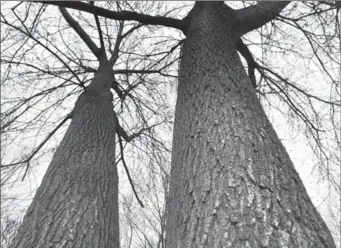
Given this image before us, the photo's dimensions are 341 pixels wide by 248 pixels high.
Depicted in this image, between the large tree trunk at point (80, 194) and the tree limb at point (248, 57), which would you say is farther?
the tree limb at point (248, 57)

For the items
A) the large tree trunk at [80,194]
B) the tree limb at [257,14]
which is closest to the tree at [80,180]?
the large tree trunk at [80,194]

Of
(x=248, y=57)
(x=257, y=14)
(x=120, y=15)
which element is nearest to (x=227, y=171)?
(x=120, y=15)

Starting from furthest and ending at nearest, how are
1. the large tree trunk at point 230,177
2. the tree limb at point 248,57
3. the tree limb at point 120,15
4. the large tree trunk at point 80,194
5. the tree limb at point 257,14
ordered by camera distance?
1. the tree limb at point 248,57
2. the tree limb at point 257,14
3. the tree limb at point 120,15
4. the large tree trunk at point 80,194
5. the large tree trunk at point 230,177

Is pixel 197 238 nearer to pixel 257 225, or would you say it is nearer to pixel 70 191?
pixel 257 225

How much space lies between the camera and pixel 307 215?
117 centimetres

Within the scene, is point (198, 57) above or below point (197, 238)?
above

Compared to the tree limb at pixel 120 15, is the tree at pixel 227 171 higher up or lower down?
lower down

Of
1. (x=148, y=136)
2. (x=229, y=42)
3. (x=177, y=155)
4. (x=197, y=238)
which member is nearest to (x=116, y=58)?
(x=148, y=136)

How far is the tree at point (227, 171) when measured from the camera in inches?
42.8

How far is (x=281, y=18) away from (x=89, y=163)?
3015 millimetres

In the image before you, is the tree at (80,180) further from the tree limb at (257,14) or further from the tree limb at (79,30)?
the tree limb at (257,14)

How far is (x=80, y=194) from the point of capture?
215cm

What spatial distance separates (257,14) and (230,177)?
2.29 meters

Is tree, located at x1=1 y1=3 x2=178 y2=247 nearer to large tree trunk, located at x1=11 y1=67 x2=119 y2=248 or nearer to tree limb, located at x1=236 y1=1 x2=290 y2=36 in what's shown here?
large tree trunk, located at x1=11 y1=67 x2=119 y2=248
